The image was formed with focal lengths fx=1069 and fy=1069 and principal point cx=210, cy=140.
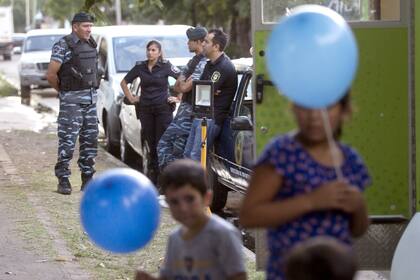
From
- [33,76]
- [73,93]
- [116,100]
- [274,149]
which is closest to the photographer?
[274,149]

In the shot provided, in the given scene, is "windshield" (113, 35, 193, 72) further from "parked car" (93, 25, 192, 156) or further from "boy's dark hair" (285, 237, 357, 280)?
"boy's dark hair" (285, 237, 357, 280)

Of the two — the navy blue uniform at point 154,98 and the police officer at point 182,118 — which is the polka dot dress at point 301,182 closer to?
the police officer at point 182,118

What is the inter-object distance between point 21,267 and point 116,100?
23.5 feet

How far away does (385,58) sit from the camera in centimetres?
713

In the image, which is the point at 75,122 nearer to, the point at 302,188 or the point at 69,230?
the point at 69,230

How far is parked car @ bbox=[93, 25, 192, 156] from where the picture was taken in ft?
49.9

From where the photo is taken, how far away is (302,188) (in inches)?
149

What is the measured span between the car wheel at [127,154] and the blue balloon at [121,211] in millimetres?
10352

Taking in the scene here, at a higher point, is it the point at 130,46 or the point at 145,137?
the point at 130,46

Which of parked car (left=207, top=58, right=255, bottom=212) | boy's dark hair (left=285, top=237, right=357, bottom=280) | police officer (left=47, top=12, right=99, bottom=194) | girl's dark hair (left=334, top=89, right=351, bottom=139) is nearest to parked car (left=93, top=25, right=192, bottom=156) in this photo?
police officer (left=47, top=12, right=99, bottom=194)

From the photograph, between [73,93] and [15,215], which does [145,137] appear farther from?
[15,215]

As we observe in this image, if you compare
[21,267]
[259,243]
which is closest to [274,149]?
[259,243]

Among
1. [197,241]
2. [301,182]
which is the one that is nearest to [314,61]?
[301,182]

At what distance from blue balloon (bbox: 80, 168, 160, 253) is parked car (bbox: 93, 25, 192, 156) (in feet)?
35.1
